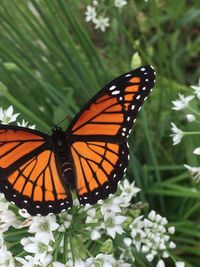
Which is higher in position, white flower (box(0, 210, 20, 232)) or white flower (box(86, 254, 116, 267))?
white flower (box(0, 210, 20, 232))

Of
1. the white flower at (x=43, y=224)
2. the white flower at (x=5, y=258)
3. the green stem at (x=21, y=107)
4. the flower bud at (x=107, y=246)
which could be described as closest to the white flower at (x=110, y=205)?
the flower bud at (x=107, y=246)

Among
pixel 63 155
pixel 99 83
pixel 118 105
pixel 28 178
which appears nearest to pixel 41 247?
pixel 28 178

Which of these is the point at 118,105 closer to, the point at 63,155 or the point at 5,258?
the point at 63,155

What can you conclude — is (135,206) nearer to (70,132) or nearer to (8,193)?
(70,132)

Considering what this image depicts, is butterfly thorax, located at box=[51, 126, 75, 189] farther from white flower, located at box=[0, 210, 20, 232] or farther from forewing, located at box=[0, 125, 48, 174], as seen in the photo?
white flower, located at box=[0, 210, 20, 232]

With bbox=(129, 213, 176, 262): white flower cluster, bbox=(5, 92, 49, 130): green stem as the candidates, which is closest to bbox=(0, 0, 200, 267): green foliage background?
bbox=(5, 92, 49, 130): green stem
